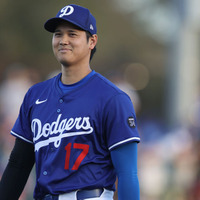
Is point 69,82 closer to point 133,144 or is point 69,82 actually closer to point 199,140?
point 133,144

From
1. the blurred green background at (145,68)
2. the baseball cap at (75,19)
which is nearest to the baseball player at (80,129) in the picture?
the baseball cap at (75,19)

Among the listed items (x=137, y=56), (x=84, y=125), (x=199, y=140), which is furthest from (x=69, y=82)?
(x=137, y=56)

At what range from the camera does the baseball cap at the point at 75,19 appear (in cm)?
412

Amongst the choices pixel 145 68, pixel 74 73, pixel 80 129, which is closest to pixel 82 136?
pixel 80 129

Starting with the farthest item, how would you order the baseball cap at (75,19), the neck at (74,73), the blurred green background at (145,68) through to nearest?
the blurred green background at (145,68) → the neck at (74,73) → the baseball cap at (75,19)

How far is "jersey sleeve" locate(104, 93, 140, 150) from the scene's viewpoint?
3.99 m

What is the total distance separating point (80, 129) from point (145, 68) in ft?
81.0

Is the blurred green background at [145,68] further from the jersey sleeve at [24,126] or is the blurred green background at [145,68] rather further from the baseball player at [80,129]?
the baseball player at [80,129]

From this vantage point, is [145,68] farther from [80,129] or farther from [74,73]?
[80,129]

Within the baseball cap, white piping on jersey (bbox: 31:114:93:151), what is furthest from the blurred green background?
the baseball cap

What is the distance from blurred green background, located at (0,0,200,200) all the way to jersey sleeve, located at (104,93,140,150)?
4191 mm

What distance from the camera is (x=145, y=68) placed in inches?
1123

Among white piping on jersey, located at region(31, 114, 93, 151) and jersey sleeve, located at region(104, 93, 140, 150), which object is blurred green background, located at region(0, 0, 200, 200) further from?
jersey sleeve, located at region(104, 93, 140, 150)

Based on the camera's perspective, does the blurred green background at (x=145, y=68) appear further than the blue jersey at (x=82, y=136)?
Yes
